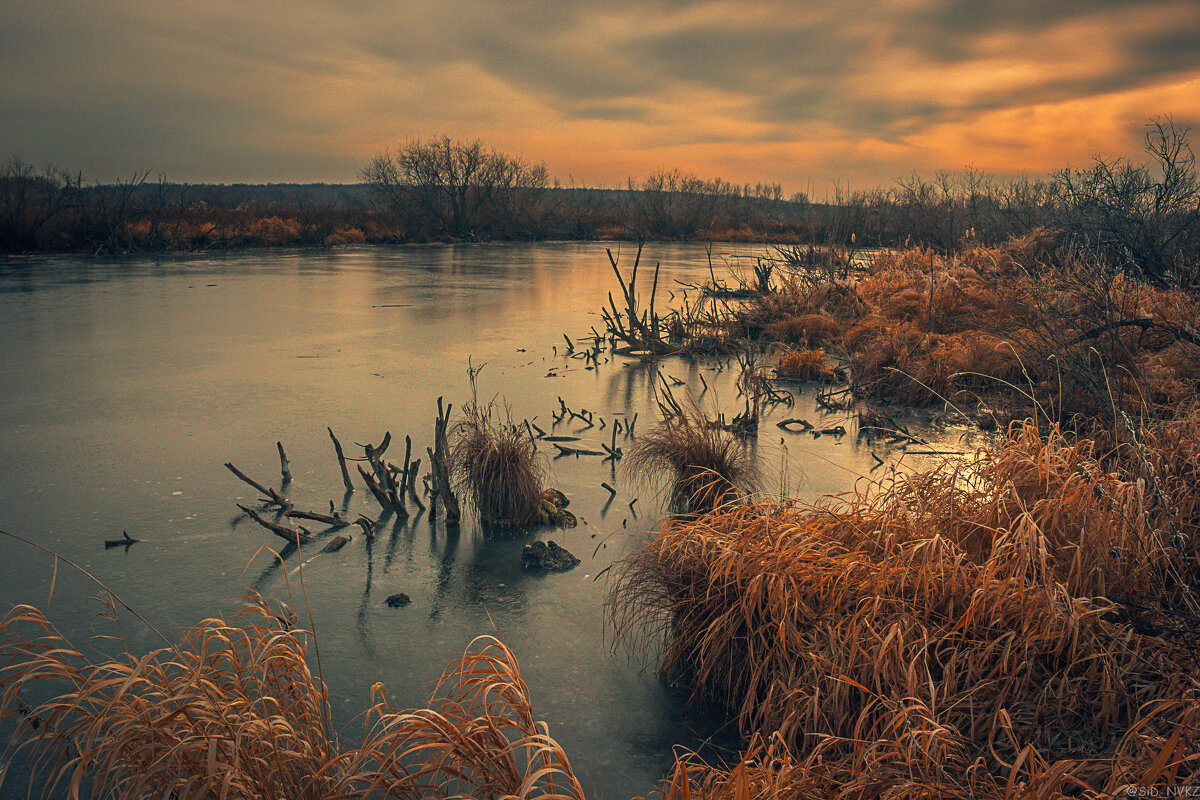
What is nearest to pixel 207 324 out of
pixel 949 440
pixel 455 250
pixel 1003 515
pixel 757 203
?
pixel 949 440

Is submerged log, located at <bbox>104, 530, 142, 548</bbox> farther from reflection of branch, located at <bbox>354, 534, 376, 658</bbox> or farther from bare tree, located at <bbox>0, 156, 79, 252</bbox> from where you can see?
bare tree, located at <bbox>0, 156, 79, 252</bbox>

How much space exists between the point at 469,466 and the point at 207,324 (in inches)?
390

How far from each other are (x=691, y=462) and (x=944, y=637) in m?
2.75

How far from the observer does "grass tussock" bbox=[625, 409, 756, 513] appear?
5.46 m

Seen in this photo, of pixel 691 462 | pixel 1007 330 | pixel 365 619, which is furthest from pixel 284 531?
pixel 1007 330

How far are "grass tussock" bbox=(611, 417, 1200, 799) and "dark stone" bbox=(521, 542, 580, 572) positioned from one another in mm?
732

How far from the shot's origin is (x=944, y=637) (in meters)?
2.98

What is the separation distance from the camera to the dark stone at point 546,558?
4.78m

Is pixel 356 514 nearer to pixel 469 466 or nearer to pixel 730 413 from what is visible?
pixel 469 466

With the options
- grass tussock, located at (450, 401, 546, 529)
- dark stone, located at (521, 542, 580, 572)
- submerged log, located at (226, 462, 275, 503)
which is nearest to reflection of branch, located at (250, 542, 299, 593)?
submerged log, located at (226, 462, 275, 503)

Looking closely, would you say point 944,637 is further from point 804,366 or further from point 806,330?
point 806,330

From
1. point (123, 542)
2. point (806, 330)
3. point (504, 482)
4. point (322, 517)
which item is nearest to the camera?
point (123, 542)

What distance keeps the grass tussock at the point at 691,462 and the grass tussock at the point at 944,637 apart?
1.30m

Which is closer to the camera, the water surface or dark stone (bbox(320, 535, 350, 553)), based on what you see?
the water surface
